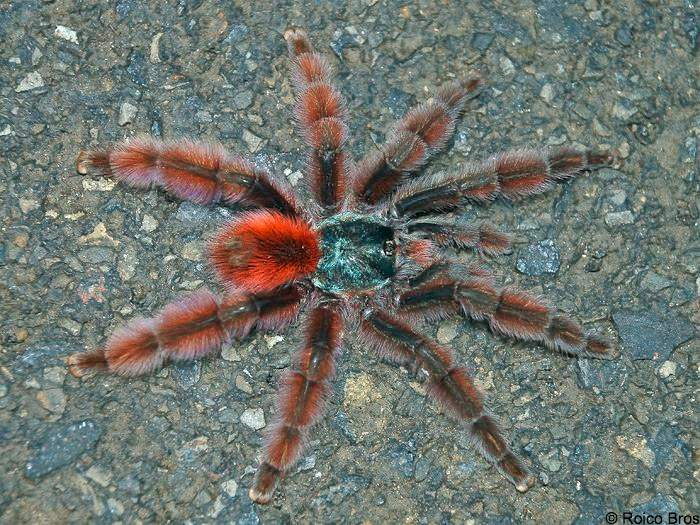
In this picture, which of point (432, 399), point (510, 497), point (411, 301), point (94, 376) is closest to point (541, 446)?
point (510, 497)

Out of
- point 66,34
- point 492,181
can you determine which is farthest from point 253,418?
point 66,34

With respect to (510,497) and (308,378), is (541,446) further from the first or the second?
(308,378)

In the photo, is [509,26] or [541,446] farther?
[509,26]

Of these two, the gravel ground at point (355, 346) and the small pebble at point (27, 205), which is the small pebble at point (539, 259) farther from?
the small pebble at point (27, 205)

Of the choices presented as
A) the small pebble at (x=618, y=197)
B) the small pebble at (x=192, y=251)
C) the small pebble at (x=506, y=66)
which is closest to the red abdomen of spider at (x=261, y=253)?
the small pebble at (x=192, y=251)

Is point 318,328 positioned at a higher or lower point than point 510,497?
higher

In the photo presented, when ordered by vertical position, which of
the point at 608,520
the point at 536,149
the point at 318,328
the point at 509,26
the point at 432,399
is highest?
the point at 509,26
